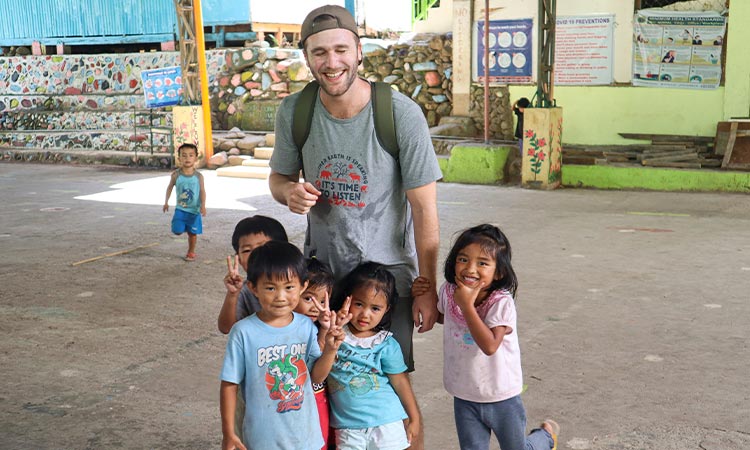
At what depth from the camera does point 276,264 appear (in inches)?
102

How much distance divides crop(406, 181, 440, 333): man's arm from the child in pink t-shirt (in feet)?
0.12

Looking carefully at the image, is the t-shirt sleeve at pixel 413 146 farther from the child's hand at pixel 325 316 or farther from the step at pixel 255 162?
the step at pixel 255 162

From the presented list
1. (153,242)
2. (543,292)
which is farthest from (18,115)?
(543,292)

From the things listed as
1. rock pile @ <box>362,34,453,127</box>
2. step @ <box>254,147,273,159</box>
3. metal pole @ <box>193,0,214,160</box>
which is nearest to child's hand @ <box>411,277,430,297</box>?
step @ <box>254,147,273,159</box>

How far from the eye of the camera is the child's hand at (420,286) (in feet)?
9.80

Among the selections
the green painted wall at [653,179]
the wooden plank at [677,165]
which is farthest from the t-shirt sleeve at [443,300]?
the wooden plank at [677,165]

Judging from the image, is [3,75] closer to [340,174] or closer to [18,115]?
[18,115]

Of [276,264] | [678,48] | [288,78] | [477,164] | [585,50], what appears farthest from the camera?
[288,78]

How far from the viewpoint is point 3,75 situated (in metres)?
19.9

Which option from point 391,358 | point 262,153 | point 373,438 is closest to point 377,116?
point 391,358

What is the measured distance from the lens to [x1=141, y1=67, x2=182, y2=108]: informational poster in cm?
1479

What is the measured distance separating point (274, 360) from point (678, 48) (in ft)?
38.6

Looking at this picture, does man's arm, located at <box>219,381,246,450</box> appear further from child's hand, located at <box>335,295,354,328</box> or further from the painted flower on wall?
the painted flower on wall

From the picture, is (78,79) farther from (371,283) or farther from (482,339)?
(482,339)
